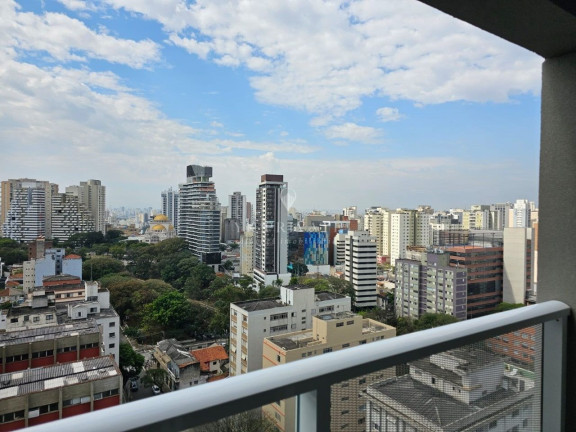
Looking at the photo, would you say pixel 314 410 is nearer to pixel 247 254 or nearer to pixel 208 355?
pixel 208 355

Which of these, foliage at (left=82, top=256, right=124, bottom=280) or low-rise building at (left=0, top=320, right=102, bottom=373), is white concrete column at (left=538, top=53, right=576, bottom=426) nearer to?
low-rise building at (left=0, top=320, right=102, bottom=373)

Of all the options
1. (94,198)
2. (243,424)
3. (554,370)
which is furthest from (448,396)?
(94,198)

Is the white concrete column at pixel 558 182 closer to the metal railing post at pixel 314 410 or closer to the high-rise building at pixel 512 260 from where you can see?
the metal railing post at pixel 314 410

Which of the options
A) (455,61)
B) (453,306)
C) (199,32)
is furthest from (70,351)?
(455,61)

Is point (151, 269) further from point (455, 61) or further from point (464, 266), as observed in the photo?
point (455, 61)

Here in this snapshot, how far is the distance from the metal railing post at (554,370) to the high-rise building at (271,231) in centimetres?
492

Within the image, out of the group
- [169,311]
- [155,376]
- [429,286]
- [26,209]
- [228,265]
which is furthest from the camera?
[228,265]

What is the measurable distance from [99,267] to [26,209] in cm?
165

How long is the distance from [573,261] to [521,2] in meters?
0.77

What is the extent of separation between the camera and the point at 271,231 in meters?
6.09

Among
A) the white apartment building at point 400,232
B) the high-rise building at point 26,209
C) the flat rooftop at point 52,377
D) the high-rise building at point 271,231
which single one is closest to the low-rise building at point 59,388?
the flat rooftop at point 52,377

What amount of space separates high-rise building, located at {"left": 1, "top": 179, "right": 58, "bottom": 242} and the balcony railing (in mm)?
6686

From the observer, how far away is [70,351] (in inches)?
135

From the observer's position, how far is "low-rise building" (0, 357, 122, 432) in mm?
1553
